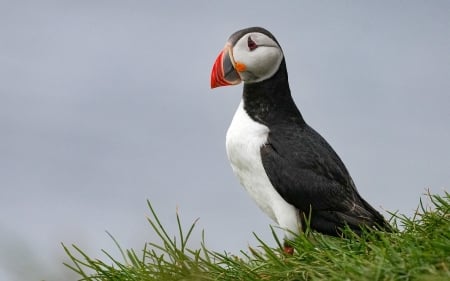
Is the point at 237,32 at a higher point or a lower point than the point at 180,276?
higher

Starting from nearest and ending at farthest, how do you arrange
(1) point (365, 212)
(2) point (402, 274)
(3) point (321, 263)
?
(2) point (402, 274)
(3) point (321, 263)
(1) point (365, 212)

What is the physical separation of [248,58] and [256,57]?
0.22 feet

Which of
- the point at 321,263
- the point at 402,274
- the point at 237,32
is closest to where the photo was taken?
the point at 402,274

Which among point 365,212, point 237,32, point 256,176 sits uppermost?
point 237,32

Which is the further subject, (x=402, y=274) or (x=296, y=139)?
(x=296, y=139)

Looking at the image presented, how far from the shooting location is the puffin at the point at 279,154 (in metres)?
6.52

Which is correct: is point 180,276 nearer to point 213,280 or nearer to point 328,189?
point 213,280

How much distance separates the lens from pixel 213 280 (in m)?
5.38

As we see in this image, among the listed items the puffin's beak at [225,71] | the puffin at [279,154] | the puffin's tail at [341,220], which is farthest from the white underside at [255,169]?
the puffin's beak at [225,71]

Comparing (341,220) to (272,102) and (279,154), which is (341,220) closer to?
(279,154)

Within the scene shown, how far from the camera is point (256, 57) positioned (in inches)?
271

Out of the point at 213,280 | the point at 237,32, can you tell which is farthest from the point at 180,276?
the point at 237,32

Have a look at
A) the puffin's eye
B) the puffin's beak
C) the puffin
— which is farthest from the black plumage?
the puffin's eye

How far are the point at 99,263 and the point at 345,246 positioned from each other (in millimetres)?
1756
